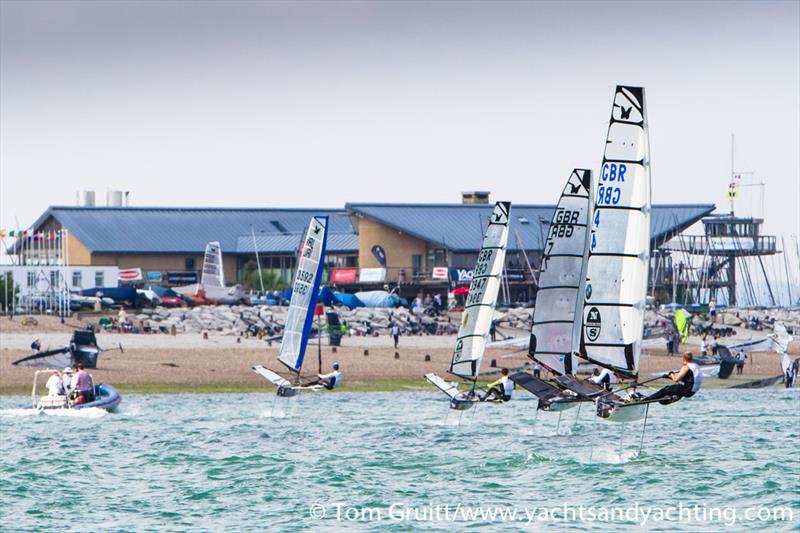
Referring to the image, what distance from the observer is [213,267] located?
111 m

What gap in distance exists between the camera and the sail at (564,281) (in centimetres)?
3772

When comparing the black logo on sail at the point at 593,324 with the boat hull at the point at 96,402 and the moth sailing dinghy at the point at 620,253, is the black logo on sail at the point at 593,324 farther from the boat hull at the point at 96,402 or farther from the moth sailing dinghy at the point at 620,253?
the boat hull at the point at 96,402

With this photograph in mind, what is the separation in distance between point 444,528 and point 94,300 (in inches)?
2827

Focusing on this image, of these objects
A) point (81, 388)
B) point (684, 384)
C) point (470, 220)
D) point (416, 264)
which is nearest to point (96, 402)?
point (81, 388)

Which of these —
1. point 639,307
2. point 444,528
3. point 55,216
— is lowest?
point 444,528

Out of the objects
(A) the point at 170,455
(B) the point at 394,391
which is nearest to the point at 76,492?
(A) the point at 170,455

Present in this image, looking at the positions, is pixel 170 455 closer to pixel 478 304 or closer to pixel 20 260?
pixel 478 304

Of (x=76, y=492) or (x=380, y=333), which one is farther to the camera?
(x=380, y=333)

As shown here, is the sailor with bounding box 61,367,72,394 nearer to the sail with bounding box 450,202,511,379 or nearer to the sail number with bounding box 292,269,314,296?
the sail number with bounding box 292,269,314,296

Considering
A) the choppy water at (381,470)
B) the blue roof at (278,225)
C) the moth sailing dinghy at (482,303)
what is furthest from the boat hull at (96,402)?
the blue roof at (278,225)

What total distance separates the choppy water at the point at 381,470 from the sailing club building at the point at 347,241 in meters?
65.4

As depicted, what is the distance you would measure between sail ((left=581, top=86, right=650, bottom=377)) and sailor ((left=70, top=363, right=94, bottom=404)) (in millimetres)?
19698

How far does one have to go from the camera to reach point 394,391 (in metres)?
56.3

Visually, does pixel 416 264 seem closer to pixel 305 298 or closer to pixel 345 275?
pixel 345 275
